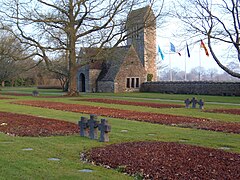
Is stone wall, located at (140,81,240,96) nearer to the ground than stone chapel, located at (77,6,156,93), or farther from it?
nearer to the ground

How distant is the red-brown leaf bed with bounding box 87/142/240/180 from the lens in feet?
24.7

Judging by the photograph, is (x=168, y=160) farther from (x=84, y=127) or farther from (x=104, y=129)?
(x=84, y=127)

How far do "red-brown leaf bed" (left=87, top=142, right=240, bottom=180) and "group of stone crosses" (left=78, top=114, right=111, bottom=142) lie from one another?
1045mm

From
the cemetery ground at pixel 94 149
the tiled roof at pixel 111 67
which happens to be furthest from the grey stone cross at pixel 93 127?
the tiled roof at pixel 111 67

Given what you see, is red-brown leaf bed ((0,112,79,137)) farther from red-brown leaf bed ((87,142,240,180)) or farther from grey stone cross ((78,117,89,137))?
red-brown leaf bed ((87,142,240,180))

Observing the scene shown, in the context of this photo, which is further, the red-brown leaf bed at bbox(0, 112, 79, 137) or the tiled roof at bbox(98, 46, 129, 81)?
the tiled roof at bbox(98, 46, 129, 81)

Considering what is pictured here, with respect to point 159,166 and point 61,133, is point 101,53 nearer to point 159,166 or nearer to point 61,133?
point 61,133

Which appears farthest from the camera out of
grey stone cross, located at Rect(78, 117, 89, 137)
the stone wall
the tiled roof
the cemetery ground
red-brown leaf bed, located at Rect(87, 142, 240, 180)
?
the tiled roof

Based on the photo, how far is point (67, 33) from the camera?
42.9 m

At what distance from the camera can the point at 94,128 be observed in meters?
12.6

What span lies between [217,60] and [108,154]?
22.5 meters

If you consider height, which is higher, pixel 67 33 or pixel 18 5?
pixel 18 5

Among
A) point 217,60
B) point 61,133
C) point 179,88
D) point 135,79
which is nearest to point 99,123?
point 61,133

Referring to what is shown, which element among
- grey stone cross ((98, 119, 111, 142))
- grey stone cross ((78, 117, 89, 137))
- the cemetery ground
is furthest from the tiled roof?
grey stone cross ((98, 119, 111, 142))
